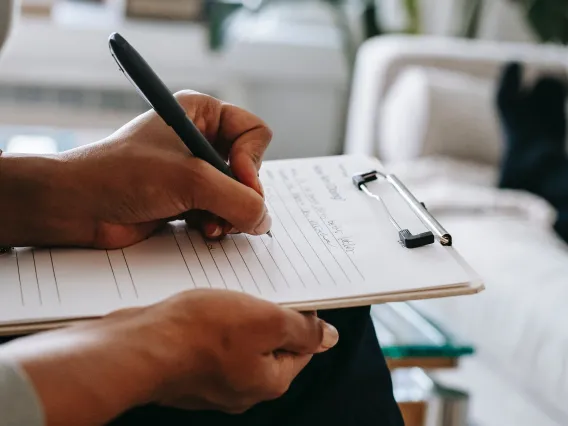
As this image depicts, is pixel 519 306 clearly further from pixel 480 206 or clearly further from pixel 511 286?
pixel 480 206

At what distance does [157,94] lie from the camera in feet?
1.62

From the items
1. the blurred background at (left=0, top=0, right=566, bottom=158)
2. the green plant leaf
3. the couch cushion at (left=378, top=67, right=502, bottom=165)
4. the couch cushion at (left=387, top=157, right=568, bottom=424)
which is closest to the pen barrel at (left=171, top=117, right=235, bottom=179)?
the couch cushion at (left=387, top=157, right=568, bottom=424)

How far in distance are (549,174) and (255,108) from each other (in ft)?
3.37

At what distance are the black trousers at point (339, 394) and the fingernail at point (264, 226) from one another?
75 mm

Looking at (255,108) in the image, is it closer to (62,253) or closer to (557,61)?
(557,61)

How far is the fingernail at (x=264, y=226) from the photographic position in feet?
1.79

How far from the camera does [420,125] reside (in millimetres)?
1663

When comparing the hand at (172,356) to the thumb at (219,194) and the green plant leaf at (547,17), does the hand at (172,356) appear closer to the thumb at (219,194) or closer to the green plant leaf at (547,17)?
the thumb at (219,194)

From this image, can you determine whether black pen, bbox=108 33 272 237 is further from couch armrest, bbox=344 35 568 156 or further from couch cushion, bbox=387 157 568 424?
couch armrest, bbox=344 35 568 156

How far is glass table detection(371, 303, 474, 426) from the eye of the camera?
2.93ft

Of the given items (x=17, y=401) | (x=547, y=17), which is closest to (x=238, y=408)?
(x=17, y=401)

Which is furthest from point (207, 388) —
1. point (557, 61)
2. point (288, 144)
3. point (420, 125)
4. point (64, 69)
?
point (288, 144)

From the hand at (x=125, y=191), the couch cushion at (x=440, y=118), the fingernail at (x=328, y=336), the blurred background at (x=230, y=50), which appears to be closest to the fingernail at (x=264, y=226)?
the hand at (x=125, y=191)

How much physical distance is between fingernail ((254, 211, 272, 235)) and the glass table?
1.20 ft
